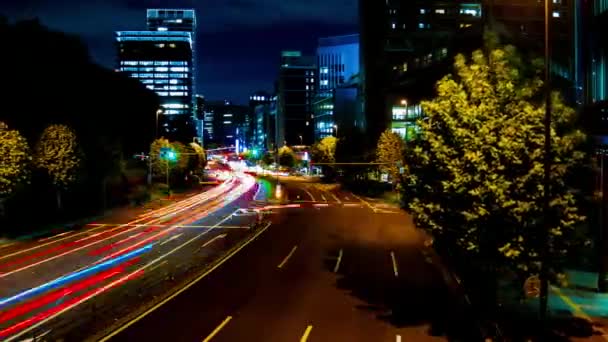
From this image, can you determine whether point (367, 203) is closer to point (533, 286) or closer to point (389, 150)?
point (389, 150)

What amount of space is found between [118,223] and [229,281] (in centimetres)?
2615

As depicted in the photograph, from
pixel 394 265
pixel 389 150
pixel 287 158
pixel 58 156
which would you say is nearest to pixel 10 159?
pixel 58 156

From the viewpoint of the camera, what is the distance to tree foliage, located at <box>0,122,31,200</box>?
1474 inches

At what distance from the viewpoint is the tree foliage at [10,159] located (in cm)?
3744

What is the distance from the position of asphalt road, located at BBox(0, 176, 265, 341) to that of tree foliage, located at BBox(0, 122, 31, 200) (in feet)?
12.6

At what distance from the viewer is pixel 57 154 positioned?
4800 centimetres

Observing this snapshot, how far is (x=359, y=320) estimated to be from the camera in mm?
19484

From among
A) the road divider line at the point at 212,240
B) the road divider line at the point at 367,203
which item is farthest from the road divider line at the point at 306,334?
the road divider line at the point at 367,203

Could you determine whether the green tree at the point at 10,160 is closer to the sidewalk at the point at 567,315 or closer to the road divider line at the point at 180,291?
the road divider line at the point at 180,291

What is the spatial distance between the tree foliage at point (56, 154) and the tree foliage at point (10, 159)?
8.49 meters

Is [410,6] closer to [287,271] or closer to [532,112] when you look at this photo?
[287,271]

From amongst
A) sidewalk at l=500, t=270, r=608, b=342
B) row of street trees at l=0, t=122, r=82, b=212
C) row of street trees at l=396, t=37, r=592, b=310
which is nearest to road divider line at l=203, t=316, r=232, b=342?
row of street trees at l=396, t=37, r=592, b=310

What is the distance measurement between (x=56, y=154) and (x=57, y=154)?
0.10m

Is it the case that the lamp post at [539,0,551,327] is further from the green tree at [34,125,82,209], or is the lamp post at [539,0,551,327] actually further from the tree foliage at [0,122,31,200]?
the green tree at [34,125,82,209]
